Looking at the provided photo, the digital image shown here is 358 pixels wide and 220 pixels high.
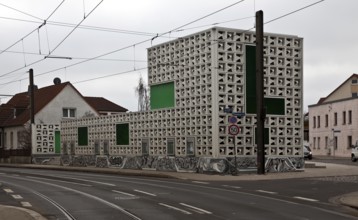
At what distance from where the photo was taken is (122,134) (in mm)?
35875

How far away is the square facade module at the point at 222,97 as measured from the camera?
2817cm

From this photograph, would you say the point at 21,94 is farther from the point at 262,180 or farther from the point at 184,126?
the point at 262,180

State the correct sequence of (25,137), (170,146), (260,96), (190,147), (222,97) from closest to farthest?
(260,96), (222,97), (190,147), (170,146), (25,137)

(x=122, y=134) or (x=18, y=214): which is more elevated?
(x=122, y=134)

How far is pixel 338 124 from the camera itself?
213ft

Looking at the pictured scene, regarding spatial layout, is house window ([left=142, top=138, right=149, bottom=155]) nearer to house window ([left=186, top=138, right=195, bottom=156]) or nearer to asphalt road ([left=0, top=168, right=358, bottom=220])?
house window ([left=186, top=138, right=195, bottom=156])

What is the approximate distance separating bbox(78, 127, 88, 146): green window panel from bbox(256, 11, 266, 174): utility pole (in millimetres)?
17686

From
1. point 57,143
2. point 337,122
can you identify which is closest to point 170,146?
point 57,143

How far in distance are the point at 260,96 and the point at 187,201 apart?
12.4 meters

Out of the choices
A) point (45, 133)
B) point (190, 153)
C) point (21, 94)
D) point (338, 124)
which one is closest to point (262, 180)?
point (190, 153)

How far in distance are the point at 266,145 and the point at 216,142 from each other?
301 cm

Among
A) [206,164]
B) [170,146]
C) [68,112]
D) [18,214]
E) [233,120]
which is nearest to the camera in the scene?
[18,214]

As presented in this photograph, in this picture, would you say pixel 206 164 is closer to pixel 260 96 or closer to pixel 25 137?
pixel 260 96

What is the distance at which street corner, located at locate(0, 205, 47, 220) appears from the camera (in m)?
11.4
